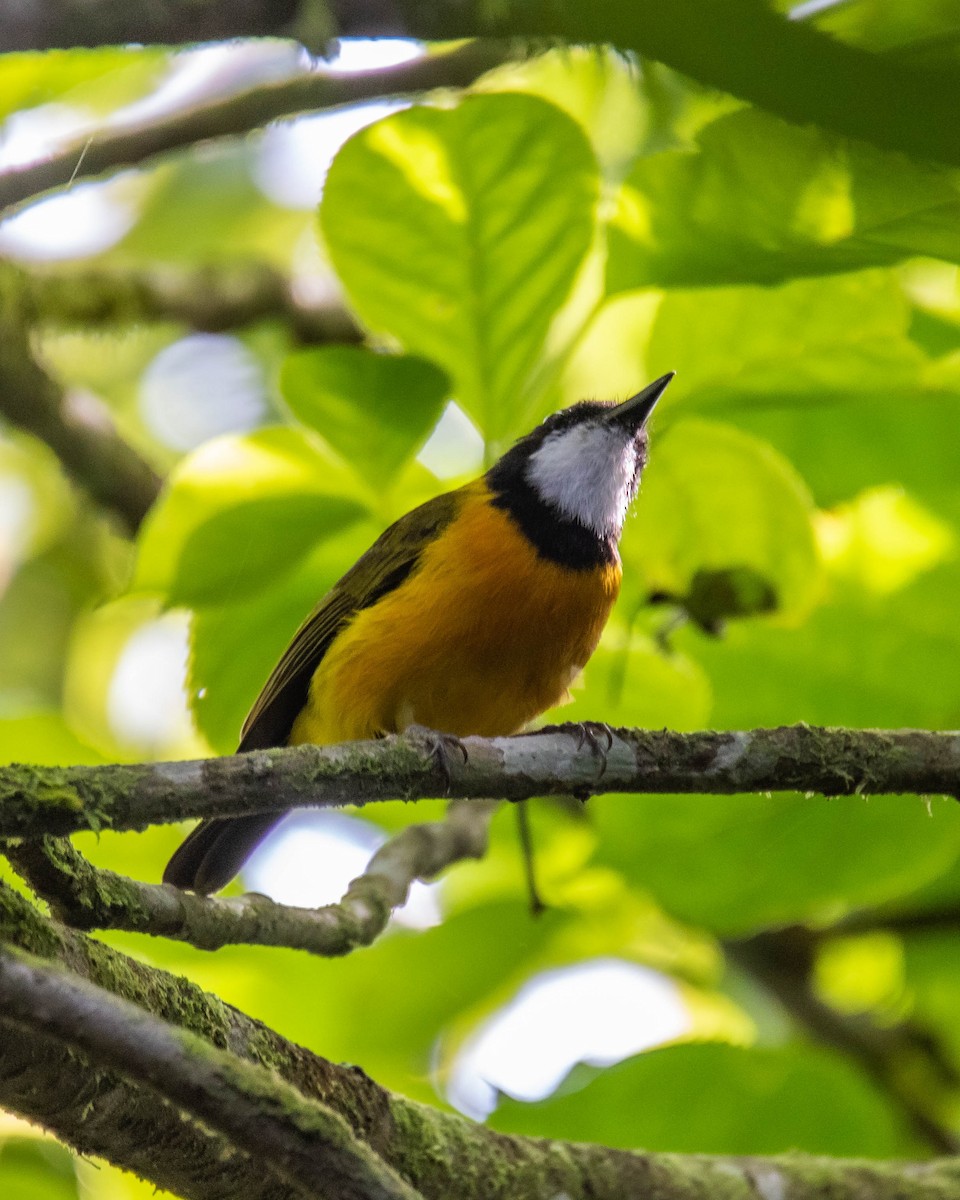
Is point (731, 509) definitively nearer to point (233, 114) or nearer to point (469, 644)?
point (469, 644)

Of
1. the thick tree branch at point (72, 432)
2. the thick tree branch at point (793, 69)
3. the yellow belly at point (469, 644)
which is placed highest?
the thick tree branch at point (793, 69)

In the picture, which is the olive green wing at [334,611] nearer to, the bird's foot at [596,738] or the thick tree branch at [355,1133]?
the bird's foot at [596,738]

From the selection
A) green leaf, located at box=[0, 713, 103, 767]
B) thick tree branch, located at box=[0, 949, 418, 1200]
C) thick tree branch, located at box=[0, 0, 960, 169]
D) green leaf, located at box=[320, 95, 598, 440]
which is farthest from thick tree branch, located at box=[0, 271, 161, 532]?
thick tree branch, located at box=[0, 0, 960, 169]

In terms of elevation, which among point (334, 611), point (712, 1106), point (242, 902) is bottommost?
point (712, 1106)

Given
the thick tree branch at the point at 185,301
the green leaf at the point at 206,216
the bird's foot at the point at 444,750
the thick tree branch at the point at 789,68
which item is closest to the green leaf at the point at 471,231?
the bird's foot at the point at 444,750

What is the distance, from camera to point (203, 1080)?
1744 millimetres

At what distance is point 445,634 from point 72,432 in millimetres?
2824

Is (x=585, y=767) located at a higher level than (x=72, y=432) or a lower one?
higher

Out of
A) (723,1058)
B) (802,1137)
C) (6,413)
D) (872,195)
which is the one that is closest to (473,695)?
(723,1058)

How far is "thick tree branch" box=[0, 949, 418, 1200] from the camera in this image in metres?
1.71

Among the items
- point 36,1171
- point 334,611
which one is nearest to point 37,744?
point 334,611

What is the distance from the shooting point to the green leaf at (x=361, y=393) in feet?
10.9

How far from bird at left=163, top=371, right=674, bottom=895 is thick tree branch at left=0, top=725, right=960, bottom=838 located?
86cm

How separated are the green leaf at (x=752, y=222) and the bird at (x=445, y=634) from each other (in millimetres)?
695
